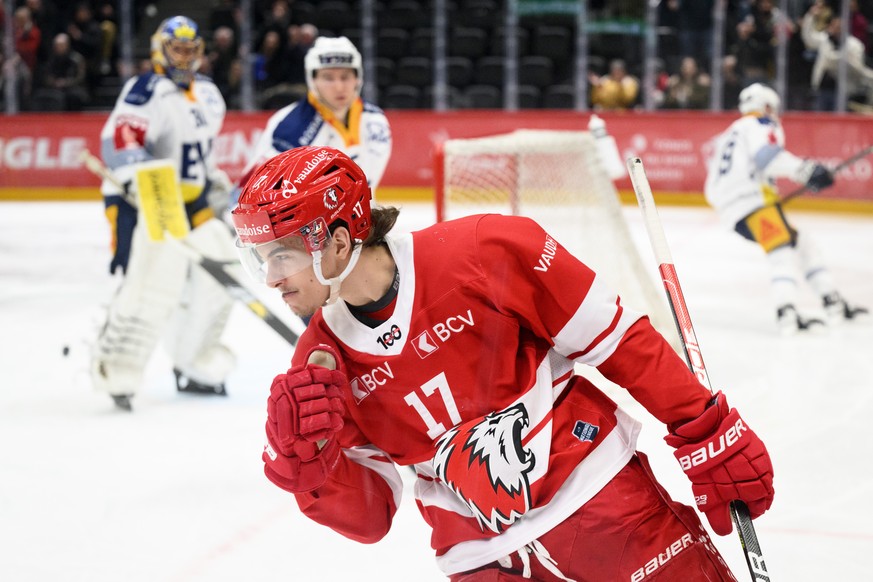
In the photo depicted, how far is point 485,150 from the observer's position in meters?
4.25

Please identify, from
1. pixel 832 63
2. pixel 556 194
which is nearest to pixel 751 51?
pixel 832 63

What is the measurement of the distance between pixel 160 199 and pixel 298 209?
2.54 meters

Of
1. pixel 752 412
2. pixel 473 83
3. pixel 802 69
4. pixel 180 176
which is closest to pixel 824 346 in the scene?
pixel 752 412

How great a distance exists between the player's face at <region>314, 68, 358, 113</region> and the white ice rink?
1.16 m

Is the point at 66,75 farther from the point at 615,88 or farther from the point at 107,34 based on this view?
the point at 615,88

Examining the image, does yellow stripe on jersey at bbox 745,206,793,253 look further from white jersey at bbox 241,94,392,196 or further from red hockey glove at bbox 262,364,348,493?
red hockey glove at bbox 262,364,348,493

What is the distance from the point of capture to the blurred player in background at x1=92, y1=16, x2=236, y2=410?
402cm

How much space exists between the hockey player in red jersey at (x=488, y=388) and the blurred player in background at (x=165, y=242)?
2.48 meters

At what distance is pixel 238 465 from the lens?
3.41 meters

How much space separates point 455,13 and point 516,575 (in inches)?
373

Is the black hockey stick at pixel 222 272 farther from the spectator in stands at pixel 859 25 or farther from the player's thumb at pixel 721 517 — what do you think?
the spectator in stands at pixel 859 25

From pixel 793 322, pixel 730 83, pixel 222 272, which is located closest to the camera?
pixel 222 272

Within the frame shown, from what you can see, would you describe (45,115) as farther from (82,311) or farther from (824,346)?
(824,346)

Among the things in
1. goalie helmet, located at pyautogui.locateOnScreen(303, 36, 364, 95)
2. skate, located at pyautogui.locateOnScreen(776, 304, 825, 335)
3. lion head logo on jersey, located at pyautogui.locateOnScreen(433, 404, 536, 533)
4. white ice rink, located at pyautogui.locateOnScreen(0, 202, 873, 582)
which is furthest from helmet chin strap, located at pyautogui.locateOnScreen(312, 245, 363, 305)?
skate, located at pyautogui.locateOnScreen(776, 304, 825, 335)
